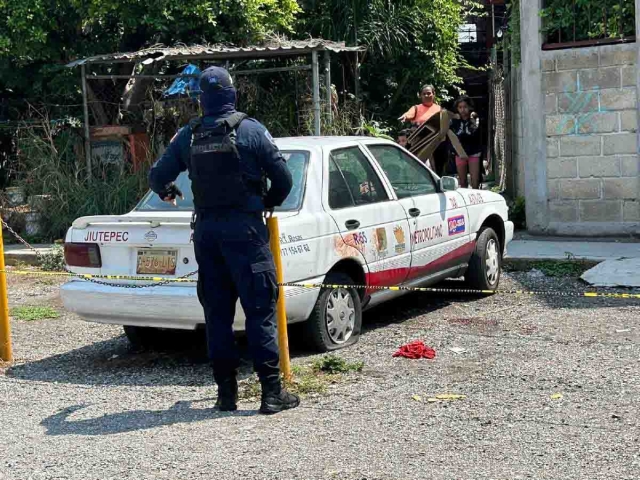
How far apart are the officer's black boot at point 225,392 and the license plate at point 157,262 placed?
1182 mm

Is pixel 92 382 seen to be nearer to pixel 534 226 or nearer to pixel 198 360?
pixel 198 360

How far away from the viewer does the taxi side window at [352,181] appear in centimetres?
771

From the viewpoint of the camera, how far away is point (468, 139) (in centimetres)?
1545

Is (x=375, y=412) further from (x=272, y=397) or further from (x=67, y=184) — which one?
(x=67, y=184)

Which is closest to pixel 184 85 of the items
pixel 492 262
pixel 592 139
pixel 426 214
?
pixel 592 139

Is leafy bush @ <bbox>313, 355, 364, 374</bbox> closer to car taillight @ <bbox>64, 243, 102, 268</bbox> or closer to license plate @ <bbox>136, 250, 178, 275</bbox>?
license plate @ <bbox>136, 250, 178, 275</bbox>

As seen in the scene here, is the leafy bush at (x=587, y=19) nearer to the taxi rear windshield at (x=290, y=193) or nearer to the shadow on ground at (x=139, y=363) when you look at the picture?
the shadow on ground at (x=139, y=363)

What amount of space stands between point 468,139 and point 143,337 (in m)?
8.55

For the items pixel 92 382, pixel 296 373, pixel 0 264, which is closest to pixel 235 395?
Answer: pixel 296 373

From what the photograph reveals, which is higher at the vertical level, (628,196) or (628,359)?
(628,196)

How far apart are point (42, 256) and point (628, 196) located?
6.87 metres

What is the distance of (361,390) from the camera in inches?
253

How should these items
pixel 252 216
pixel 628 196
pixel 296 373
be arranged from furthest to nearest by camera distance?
pixel 628 196 < pixel 296 373 < pixel 252 216

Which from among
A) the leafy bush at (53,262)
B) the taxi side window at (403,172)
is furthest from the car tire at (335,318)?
the leafy bush at (53,262)
